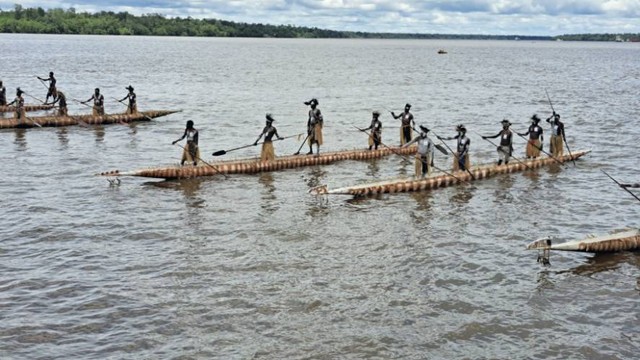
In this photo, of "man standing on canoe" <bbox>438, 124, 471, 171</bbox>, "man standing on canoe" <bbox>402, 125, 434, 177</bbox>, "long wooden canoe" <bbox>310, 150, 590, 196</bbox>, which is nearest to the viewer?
"long wooden canoe" <bbox>310, 150, 590, 196</bbox>

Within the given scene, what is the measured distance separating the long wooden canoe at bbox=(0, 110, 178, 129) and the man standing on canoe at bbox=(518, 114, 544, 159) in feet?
80.2

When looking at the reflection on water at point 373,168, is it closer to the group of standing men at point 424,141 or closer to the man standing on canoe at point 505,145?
the group of standing men at point 424,141

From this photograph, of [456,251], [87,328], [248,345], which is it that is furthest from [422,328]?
[87,328]

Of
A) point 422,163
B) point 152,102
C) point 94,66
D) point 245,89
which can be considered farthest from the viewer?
point 94,66

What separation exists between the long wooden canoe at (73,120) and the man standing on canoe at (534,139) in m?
24.5

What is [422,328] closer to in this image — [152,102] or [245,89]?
→ [152,102]

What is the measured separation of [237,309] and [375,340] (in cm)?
327

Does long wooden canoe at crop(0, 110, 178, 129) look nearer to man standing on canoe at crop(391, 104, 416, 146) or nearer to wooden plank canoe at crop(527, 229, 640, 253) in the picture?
man standing on canoe at crop(391, 104, 416, 146)

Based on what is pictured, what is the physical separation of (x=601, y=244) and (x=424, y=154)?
28.8 feet

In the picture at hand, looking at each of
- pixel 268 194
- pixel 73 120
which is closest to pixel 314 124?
pixel 268 194

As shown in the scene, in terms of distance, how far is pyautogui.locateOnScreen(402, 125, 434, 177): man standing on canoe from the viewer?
83.3ft

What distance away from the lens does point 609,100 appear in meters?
65.5

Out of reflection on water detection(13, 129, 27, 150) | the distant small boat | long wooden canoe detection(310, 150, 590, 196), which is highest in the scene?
reflection on water detection(13, 129, 27, 150)

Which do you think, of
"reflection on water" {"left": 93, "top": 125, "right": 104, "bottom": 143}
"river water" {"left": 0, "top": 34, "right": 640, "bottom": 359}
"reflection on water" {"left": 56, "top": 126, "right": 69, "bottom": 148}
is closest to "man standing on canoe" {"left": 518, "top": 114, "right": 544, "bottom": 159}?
"river water" {"left": 0, "top": 34, "right": 640, "bottom": 359}
